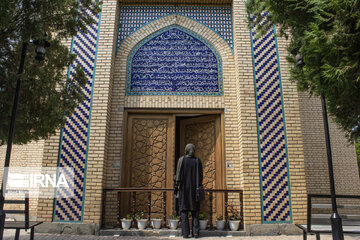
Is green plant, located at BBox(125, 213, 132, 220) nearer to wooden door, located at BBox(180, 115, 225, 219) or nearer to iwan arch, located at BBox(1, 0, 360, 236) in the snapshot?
iwan arch, located at BBox(1, 0, 360, 236)

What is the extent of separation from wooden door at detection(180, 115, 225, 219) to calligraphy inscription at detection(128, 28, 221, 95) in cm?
75

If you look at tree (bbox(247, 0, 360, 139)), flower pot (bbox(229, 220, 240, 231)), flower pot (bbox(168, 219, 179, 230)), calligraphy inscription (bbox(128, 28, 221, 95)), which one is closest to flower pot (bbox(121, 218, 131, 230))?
flower pot (bbox(168, 219, 179, 230))

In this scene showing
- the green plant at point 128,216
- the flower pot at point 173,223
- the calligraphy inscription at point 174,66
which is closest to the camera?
the flower pot at point 173,223

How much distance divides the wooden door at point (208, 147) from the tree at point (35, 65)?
3.08 metres

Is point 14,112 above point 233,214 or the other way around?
above

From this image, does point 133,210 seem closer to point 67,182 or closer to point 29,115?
point 67,182

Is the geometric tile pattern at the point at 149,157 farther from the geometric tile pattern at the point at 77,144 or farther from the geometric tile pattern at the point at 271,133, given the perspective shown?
the geometric tile pattern at the point at 271,133

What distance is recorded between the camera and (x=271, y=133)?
20.8 feet

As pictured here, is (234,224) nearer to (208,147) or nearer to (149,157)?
(208,147)

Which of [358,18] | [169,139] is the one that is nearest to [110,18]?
[169,139]

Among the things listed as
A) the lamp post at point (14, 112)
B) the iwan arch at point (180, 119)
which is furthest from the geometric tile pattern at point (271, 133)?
the lamp post at point (14, 112)

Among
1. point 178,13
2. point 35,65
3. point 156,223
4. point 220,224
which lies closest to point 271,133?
point 220,224

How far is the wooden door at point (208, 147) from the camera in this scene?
21.5 feet

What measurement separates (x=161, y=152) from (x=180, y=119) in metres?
0.99
